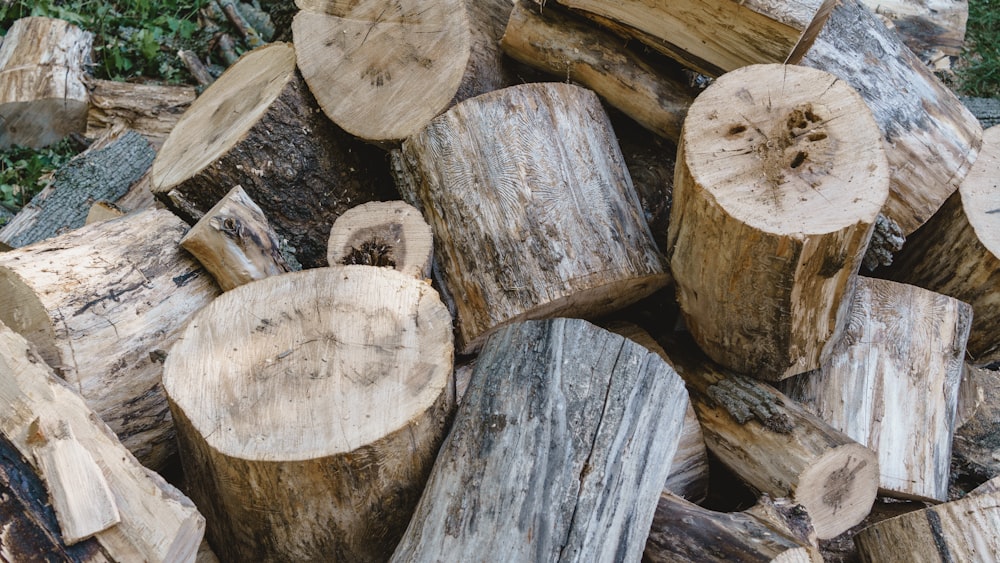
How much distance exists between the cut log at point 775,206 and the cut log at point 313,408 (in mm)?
850

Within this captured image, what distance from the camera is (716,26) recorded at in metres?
2.77

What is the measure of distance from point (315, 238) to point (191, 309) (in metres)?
0.70

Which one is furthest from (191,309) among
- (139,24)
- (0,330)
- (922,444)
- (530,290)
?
(139,24)

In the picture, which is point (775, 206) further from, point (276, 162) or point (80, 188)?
point (80, 188)

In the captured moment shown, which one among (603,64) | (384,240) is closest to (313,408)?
(384,240)

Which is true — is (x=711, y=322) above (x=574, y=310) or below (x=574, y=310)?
above

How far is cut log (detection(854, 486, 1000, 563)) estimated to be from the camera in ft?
7.79

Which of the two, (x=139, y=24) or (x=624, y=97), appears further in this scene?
(x=139, y=24)

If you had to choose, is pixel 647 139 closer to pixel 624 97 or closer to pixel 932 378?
pixel 624 97

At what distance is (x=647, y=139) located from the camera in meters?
3.32

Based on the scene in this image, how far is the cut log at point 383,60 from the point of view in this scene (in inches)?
118

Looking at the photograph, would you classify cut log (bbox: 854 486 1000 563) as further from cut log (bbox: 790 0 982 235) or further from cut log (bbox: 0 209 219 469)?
cut log (bbox: 0 209 219 469)

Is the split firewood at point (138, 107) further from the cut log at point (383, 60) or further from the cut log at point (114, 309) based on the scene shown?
the cut log at point (114, 309)

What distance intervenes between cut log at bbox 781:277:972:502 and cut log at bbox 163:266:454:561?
55.1 inches
